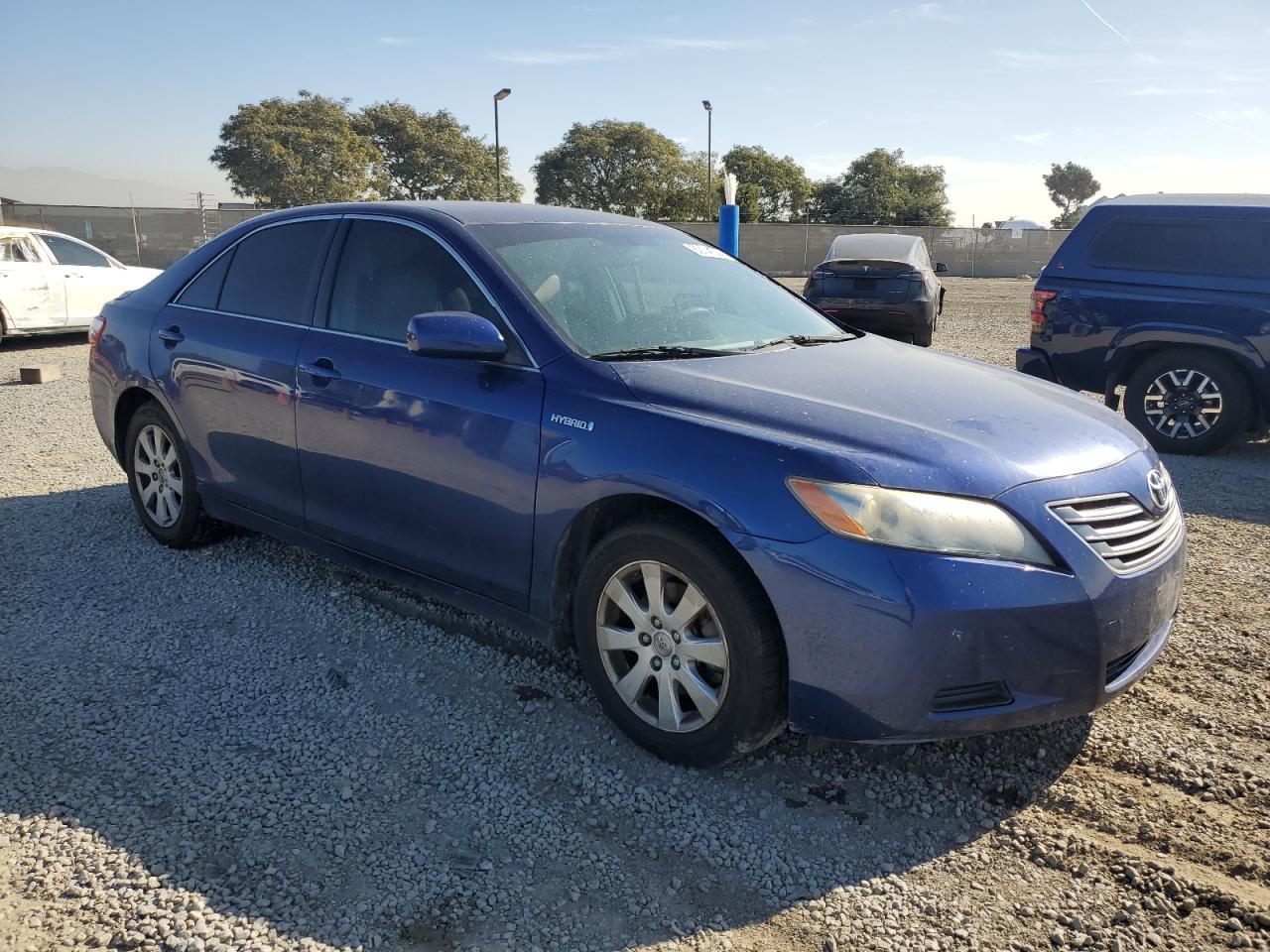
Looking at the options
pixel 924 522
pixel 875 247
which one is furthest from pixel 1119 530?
pixel 875 247

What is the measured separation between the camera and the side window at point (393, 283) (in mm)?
3672

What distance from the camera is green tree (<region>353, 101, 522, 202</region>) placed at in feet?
233

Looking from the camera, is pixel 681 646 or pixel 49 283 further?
pixel 49 283

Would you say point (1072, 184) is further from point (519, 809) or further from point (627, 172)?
point (519, 809)

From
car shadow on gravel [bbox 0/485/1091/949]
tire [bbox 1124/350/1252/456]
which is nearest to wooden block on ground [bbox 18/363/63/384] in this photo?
car shadow on gravel [bbox 0/485/1091/949]

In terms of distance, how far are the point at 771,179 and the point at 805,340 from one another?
2999 inches

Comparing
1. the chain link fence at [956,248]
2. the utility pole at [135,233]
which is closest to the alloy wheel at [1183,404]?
the chain link fence at [956,248]

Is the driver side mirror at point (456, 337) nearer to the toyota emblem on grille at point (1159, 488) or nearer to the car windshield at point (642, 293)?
the car windshield at point (642, 293)

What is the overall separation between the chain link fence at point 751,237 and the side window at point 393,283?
22.9 m

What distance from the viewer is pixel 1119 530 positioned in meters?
2.87

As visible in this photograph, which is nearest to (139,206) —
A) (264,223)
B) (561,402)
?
(264,223)

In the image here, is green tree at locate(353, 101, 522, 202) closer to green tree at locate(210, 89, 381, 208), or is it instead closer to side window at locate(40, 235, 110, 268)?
green tree at locate(210, 89, 381, 208)

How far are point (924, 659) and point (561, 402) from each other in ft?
4.63

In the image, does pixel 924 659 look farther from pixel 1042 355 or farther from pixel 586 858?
pixel 1042 355
